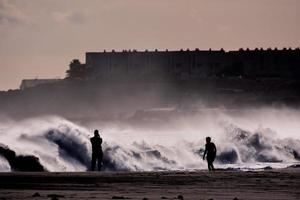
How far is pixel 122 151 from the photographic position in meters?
45.3

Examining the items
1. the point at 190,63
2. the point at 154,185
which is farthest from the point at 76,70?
the point at 154,185

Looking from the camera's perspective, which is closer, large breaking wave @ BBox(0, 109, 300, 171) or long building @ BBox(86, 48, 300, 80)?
large breaking wave @ BBox(0, 109, 300, 171)

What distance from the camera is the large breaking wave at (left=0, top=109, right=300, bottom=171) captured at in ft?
134

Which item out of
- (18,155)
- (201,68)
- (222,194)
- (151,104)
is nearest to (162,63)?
(201,68)

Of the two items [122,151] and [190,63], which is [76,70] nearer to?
[190,63]

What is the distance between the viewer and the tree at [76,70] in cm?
17900

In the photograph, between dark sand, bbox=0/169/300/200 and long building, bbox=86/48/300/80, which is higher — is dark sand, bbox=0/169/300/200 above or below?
below

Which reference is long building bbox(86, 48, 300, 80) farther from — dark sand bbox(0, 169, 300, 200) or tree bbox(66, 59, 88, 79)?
dark sand bbox(0, 169, 300, 200)

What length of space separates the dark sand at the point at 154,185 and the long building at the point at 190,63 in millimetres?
134752

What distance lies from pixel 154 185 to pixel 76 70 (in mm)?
154723

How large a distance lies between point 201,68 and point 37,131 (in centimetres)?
12651

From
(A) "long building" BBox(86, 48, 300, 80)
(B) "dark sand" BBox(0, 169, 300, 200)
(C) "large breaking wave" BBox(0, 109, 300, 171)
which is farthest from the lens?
(A) "long building" BBox(86, 48, 300, 80)

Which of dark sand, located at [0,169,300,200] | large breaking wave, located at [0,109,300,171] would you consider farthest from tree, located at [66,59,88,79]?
dark sand, located at [0,169,300,200]

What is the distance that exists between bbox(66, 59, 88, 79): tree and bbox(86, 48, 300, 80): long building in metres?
5.76
